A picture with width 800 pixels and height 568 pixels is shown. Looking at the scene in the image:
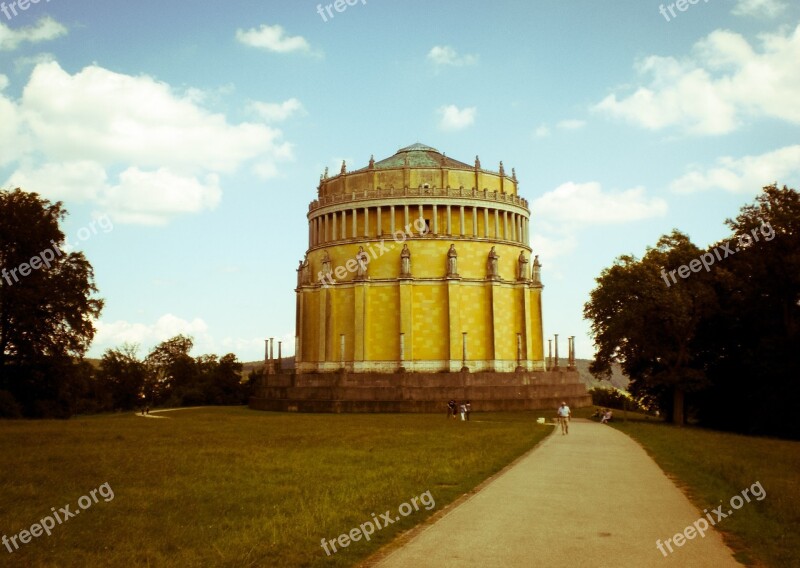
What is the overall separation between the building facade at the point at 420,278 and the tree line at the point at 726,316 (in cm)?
1586

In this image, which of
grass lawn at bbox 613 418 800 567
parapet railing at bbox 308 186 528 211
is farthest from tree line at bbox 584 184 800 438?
parapet railing at bbox 308 186 528 211

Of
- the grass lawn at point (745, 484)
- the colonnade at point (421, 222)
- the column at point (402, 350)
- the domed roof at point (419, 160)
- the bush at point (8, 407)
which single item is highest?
the domed roof at point (419, 160)

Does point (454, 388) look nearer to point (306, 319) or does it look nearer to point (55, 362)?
point (306, 319)

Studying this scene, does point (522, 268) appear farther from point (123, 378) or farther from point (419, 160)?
point (123, 378)

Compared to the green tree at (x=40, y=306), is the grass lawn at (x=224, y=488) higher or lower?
lower

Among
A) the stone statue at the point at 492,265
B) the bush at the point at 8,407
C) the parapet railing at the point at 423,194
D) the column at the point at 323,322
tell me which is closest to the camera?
the bush at the point at 8,407

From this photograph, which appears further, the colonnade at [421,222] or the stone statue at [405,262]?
the colonnade at [421,222]

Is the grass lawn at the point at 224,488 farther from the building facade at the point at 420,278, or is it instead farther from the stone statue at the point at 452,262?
the stone statue at the point at 452,262

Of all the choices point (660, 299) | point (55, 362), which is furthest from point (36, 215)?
point (660, 299)

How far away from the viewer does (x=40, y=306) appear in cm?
4141

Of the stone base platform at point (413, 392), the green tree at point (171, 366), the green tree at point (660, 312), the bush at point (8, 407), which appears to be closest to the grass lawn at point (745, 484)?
the green tree at point (660, 312)

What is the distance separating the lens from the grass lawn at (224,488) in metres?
10.0

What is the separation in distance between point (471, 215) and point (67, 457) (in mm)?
48364

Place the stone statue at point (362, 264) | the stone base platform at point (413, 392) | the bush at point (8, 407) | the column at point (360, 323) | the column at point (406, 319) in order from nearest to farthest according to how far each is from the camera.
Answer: the bush at point (8, 407), the stone base platform at point (413, 392), the column at point (406, 319), the column at point (360, 323), the stone statue at point (362, 264)
